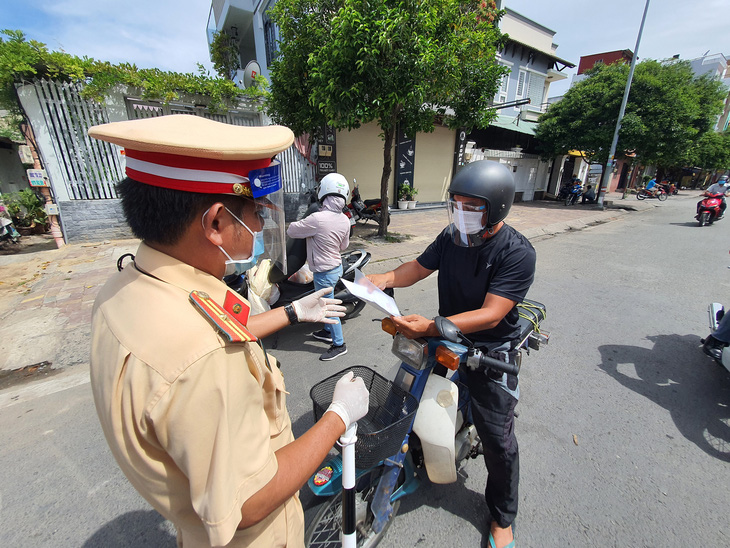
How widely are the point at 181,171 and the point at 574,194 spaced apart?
20408mm

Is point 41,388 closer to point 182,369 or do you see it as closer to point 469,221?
point 182,369

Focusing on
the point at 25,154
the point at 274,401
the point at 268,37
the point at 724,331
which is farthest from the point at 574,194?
the point at 25,154

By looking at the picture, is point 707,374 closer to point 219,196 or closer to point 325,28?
point 219,196

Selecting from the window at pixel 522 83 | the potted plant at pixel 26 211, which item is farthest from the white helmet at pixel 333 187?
the window at pixel 522 83

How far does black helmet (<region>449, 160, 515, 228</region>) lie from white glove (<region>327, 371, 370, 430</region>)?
1.06 m

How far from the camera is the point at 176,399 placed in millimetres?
675

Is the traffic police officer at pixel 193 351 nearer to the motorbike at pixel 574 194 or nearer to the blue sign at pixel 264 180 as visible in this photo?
the blue sign at pixel 264 180

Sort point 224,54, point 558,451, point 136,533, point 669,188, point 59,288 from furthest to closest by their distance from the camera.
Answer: point 669,188
point 224,54
point 59,288
point 558,451
point 136,533

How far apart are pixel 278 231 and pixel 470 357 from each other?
1060 mm

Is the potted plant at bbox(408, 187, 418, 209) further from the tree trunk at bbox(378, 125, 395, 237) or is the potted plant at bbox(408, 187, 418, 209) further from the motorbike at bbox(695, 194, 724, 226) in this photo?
the motorbike at bbox(695, 194, 724, 226)

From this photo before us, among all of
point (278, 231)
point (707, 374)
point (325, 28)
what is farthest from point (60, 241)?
point (707, 374)

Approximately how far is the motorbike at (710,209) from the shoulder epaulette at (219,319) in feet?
51.5

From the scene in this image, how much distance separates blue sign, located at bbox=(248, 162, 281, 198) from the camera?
0.92 metres

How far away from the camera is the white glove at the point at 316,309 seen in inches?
69.0
